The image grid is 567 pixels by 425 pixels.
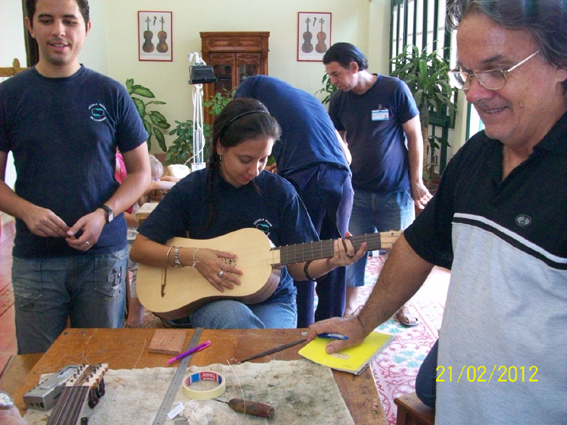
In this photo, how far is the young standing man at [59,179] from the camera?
174 cm

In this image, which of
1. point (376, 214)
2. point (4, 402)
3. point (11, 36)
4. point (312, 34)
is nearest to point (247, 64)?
point (312, 34)

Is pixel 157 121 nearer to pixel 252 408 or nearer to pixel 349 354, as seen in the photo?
pixel 349 354

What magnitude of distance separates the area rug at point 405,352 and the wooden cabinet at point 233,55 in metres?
5.19

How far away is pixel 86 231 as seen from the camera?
1.72 m

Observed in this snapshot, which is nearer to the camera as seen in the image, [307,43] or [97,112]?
[97,112]

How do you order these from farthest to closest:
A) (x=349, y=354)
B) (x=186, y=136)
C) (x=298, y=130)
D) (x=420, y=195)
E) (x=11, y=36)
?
(x=186, y=136)
(x=11, y=36)
(x=420, y=195)
(x=298, y=130)
(x=349, y=354)

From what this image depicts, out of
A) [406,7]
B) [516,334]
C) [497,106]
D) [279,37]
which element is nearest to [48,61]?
[497,106]

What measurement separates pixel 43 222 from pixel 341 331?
984mm

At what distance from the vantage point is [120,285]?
1911 mm

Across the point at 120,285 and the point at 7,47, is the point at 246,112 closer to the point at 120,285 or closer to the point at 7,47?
the point at 120,285

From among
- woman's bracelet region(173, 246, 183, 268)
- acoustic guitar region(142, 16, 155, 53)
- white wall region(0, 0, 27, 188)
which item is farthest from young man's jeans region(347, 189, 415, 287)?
acoustic guitar region(142, 16, 155, 53)

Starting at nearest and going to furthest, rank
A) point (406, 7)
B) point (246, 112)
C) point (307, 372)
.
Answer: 1. point (307, 372)
2. point (246, 112)
3. point (406, 7)

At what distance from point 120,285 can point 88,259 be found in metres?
0.16

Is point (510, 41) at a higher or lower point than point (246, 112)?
higher
